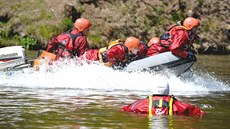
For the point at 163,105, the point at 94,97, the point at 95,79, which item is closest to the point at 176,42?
the point at 95,79

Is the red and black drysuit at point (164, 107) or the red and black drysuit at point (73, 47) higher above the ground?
the red and black drysuit at point (73, 47)

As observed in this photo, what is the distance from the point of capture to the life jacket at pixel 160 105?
912cm

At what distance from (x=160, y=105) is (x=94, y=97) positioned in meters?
2.71

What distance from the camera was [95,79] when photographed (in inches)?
553

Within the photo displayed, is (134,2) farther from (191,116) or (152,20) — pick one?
(191,116)

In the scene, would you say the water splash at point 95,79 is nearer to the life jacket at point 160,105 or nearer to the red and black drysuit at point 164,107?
the red and black drysuit at point 164,107

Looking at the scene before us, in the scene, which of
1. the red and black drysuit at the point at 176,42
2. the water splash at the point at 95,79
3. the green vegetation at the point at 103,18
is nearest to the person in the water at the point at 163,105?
the water splash at the point at 95,79

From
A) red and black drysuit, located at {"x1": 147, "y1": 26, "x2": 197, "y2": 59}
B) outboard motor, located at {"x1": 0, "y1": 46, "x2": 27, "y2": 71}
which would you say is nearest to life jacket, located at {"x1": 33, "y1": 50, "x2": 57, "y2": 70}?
outboard motor, located at {"x1": 0, "y1": 46, "x2": 27, "y2": 71}

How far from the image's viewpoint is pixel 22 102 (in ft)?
34.2

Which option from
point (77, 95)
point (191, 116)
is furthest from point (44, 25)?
point (191, 116)

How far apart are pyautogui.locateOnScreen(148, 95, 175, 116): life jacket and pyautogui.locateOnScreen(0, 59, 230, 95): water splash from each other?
13.6 feet

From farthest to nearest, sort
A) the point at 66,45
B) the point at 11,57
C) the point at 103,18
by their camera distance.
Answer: the point at 103,18 < the point at 66,45 < the point at 11,57

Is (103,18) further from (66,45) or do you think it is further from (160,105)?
(160,105)

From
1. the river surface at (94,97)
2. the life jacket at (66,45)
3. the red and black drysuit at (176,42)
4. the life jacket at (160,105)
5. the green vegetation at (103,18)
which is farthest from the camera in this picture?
the green vegetation at (103,18)
